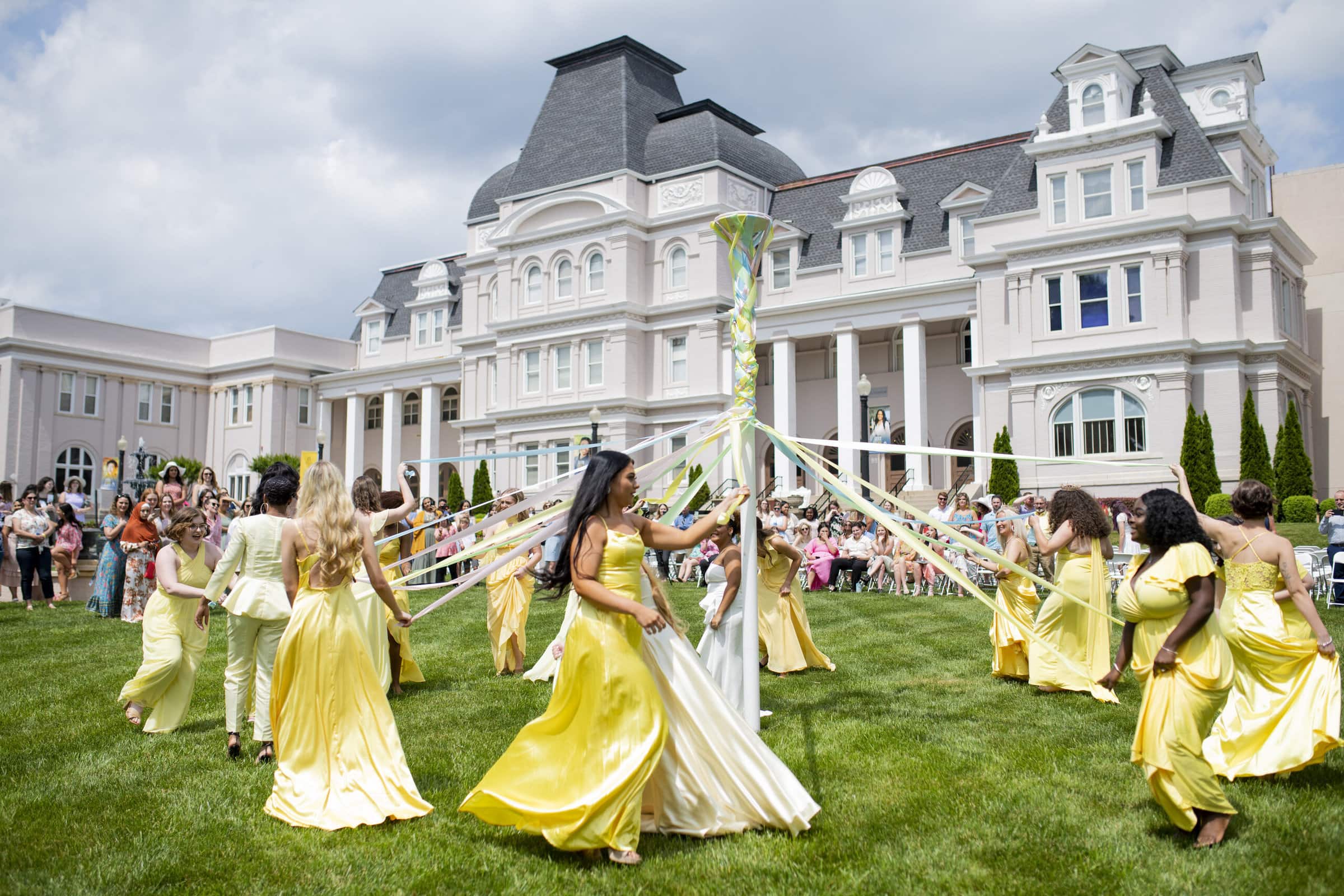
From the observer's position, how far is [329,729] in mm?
5820

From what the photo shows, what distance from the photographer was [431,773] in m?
6.76

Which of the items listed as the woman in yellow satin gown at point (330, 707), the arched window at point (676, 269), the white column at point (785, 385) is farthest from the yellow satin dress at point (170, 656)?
the arched window at point (676, 269)

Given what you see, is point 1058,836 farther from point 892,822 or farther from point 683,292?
point 683,292

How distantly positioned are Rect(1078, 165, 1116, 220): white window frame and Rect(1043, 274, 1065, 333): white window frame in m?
1.86

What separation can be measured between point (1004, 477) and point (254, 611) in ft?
81.8

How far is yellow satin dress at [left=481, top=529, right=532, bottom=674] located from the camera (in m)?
10.7

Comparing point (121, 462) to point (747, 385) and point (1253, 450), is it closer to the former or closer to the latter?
point (1253, 450)

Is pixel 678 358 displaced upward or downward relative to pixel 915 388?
upward

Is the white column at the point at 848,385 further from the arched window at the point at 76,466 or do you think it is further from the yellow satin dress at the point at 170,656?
the arched window at the point at 76,466

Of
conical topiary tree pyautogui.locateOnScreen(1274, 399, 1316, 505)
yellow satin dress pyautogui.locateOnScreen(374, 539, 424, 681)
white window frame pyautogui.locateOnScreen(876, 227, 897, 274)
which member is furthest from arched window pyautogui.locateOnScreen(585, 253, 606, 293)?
yellow satin dress pyautogui.locateOnScreen(374, 539, 424, 681)

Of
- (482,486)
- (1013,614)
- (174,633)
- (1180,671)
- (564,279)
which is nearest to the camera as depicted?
(1180,671)

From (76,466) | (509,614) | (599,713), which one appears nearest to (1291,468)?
A: (509,614)

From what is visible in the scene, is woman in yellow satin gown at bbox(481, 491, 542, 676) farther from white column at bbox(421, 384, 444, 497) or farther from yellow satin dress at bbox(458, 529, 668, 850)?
white column at bbox(421, 384, 444, 497)

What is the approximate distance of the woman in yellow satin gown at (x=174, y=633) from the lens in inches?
315
